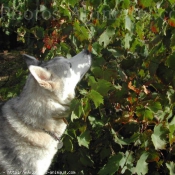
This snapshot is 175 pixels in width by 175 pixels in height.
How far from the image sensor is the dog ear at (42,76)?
300cm

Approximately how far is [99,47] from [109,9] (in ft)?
1.25

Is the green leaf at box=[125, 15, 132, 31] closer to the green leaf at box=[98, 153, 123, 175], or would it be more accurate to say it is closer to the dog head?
the dog head

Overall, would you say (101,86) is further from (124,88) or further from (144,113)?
(144,113)

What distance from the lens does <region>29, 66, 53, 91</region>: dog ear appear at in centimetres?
300

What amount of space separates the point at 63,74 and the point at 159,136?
4.27ft

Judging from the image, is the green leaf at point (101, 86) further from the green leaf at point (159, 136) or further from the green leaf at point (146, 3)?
the green leaf at point (146, 3)

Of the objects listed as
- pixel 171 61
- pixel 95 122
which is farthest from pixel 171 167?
pixel 171 61

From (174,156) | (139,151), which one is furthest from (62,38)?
(174,156)

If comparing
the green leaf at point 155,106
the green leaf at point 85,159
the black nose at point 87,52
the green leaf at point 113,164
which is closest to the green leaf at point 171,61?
the green leaf at point 155,106

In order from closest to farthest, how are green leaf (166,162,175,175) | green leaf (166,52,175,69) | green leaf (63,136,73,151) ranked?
1. green leaf (166,52,175,69)
2. green leaf (166,162,175,175)
3. green leaf (63,136,73,151)

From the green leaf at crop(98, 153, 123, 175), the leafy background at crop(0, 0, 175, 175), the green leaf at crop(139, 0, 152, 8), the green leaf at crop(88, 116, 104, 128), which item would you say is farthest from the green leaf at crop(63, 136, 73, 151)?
the green leaf at crop(139, 0, 152, 8)

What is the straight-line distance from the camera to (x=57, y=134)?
3.37 meters

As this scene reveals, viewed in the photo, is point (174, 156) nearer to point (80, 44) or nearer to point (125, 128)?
point (125, 128)

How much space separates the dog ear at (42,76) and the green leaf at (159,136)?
115cm
